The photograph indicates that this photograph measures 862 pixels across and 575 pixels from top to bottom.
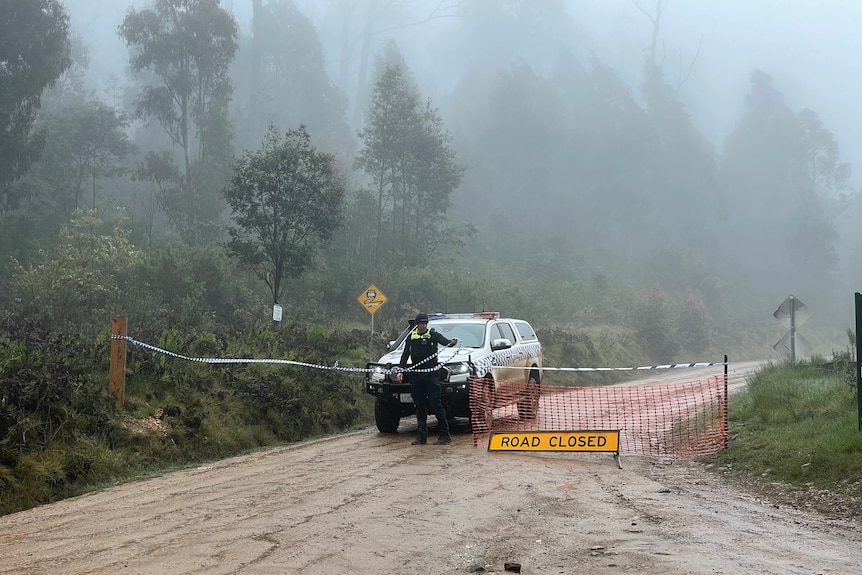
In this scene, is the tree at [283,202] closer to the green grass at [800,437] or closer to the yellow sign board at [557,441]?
the green grass at [800,437]

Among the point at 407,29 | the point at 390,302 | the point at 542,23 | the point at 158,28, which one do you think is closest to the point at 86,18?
the point at 407,29

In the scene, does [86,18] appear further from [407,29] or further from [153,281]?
[153,281]

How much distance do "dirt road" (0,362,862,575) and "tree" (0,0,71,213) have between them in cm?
2921

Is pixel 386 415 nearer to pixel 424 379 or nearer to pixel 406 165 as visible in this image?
pixel 424 379

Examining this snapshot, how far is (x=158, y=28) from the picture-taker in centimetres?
4806

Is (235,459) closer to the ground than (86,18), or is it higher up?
closer to the ground

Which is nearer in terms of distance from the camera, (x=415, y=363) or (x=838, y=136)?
(x=415, y=363)

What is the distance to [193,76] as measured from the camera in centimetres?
4997

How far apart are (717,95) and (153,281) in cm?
14129

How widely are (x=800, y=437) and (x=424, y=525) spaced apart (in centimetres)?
571

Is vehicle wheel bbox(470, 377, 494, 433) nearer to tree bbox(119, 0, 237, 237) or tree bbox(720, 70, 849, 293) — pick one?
tree bbox(119, 0, 237, 237)

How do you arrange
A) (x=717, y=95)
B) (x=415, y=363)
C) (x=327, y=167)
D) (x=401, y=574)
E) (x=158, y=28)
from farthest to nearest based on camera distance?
1. (x=717, y=95)
2. (x=158, y=28)
3. (x=327, y=167)
4. (x=415, y=363)
5. (x=401, y=574)

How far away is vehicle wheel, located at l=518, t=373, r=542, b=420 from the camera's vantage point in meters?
14.4

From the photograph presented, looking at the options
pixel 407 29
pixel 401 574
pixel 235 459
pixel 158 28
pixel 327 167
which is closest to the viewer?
pixel 401 574
